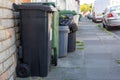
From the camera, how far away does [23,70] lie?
6.78m

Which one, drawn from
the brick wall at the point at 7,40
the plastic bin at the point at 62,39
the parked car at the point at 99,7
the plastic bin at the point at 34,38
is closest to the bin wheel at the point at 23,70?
the plastic bin at the point at 34,38

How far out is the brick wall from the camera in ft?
18.5

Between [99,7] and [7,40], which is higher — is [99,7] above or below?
above

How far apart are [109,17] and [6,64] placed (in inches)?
626

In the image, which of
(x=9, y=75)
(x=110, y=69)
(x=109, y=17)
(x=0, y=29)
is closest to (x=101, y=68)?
(x=110, y=69)

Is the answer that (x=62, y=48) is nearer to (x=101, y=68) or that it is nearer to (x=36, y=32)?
(x=101, y=68)

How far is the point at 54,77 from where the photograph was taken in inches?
274

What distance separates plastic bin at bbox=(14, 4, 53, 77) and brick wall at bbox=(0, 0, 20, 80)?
7.8 inches

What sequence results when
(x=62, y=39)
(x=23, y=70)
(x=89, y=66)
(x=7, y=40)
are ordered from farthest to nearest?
(x=62, y=39)
(x=89, y=66)
(x=23, y=70)
(x=7, y=40)

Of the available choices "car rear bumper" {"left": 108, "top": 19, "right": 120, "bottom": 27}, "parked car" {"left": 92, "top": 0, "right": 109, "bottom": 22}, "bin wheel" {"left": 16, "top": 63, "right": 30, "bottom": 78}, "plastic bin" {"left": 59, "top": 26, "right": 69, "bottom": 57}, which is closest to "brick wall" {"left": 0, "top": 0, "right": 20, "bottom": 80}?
"bin wheel" {"left": 16, "top": 63, "right": 30, "bottom": 78}

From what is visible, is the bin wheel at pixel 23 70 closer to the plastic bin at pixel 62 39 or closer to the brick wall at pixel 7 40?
the brick wall at pixel 7 40

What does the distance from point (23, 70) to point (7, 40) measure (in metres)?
1.00

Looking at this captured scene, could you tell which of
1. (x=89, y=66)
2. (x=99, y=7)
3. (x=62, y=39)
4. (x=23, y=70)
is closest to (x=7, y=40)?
(x=23, y=70)

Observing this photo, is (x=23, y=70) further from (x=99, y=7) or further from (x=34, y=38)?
(x=99, y=7)
